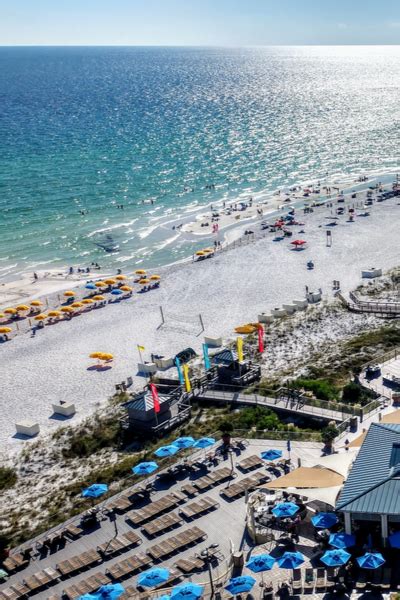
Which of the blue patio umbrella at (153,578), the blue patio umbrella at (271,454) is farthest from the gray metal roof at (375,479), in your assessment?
the blue patio umbrella at (153,578)

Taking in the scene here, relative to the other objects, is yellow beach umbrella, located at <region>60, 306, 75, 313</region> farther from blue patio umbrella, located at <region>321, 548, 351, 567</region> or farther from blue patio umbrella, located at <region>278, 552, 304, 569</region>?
blue patio umbrella, located at <region>321, 548, 351, 567</region>

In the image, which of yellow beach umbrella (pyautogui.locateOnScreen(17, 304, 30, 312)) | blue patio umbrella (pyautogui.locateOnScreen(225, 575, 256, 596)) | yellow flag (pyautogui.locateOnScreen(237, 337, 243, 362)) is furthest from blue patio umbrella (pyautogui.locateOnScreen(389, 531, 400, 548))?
yellow beach umbrella (pyautogui.locateOnScreen(17, 304, 30, 312))

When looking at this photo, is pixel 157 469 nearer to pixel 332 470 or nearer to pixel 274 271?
pixel 332 470

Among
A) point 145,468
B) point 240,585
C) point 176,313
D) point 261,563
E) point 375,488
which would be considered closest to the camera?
point 240,585

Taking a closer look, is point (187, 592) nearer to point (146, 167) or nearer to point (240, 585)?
point (240, 585)

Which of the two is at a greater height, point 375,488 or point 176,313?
point 375,488

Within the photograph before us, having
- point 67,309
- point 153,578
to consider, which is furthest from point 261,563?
point 67,309
